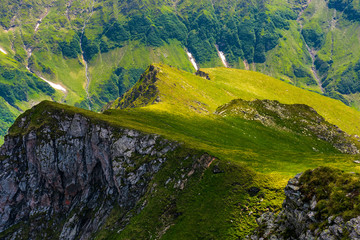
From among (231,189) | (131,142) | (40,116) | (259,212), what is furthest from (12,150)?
(259,212)

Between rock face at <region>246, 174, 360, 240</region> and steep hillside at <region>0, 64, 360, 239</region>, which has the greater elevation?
steep hillside at <region>0, 64, 360, 239</region>

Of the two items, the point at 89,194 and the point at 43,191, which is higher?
the point at 43,191

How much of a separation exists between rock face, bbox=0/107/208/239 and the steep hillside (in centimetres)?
35

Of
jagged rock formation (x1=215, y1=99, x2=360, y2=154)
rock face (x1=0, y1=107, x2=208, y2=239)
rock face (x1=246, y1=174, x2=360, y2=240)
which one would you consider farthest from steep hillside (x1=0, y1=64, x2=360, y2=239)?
rock face (x1=246, y1=174, x2=360, y2=240)

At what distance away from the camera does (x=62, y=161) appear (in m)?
96.7

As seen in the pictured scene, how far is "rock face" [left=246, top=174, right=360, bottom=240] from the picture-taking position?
31513mm

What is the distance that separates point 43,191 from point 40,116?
90.5ft

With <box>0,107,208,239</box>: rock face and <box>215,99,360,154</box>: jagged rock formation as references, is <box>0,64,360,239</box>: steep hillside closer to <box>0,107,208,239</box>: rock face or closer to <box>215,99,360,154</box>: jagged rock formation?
<box>0,107,208,239</box>: rock face

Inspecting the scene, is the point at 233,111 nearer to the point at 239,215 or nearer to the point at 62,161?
the point at 62,161

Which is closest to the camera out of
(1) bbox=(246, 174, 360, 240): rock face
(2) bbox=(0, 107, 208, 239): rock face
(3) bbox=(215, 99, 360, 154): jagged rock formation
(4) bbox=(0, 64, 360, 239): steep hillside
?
(1) bbox=(246, 174, 360, 240): rock face

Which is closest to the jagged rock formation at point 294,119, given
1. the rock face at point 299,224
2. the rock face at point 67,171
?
the rock face at point 67,171

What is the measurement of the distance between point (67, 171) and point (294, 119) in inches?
4339

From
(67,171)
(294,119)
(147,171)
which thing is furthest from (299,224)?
(294,119)

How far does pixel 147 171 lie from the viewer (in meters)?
78.7
